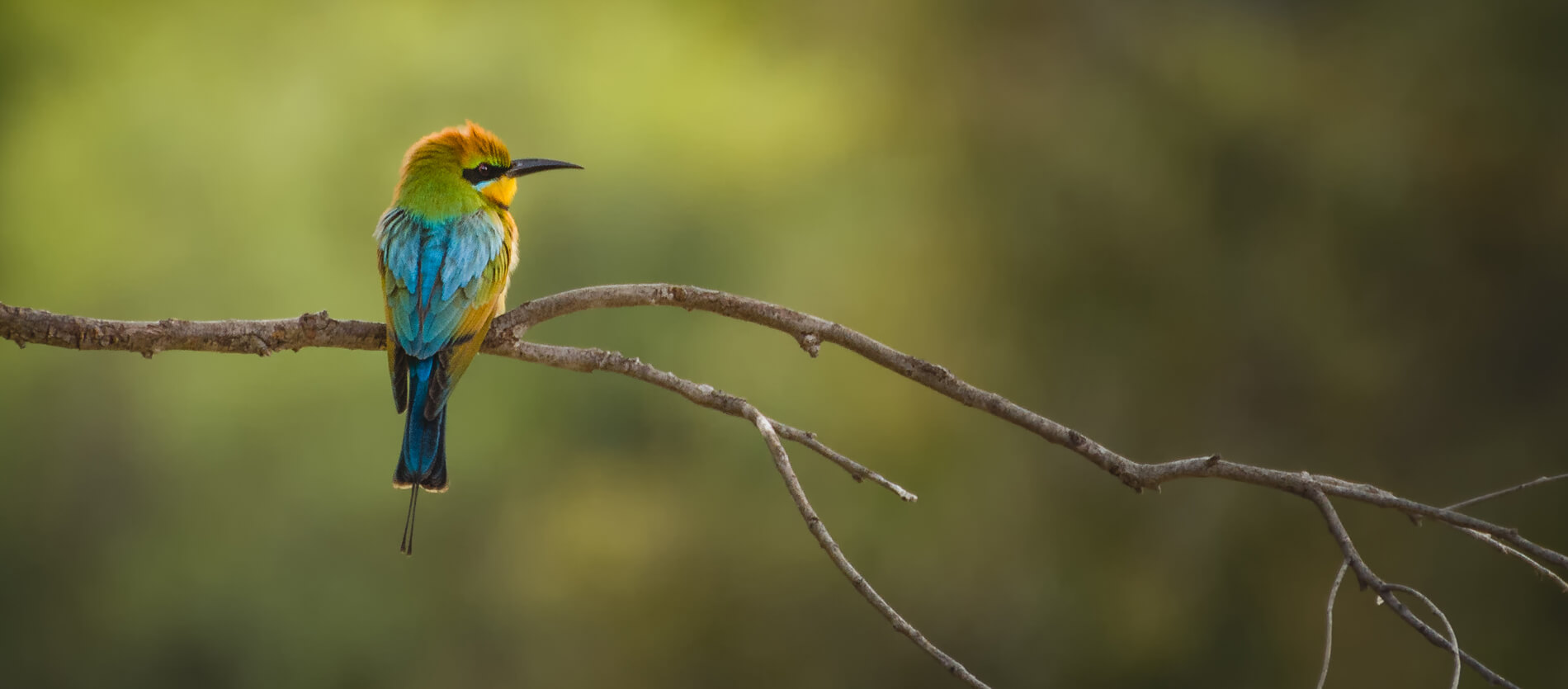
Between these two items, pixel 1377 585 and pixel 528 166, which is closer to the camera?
pixel 1377 585

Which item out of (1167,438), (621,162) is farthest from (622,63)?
(1167,438)

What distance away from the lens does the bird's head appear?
9.15 feet

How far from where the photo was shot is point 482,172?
2.94 metres

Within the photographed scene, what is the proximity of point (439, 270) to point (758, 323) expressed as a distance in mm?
831

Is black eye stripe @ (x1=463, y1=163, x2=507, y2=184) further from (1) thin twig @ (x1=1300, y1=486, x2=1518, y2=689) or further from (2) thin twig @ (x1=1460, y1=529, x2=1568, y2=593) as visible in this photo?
(2) thin twig @ (x1=1460, y1=529, x2=1568, y2=593)

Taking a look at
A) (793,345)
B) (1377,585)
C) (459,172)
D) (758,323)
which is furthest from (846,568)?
(793,345)

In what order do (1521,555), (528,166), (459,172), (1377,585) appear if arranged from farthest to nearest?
(528,166) < (459,172) < (1377,585) < (1521,555)

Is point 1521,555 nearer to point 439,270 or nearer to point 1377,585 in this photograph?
point 1377,585

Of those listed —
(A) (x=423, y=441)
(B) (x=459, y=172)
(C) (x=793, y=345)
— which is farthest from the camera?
(C) (x=793, y=345)

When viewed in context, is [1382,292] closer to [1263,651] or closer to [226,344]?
[1263,651]

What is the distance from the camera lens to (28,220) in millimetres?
4727

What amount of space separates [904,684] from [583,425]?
186cm

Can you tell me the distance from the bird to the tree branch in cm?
11

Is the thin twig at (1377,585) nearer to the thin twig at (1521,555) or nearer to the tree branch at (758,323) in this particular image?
the tree branch at (758,323)
